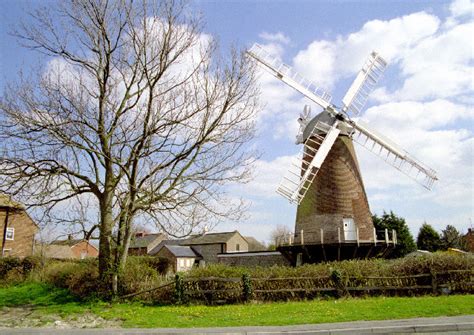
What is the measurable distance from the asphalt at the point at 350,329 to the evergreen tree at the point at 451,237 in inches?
1505

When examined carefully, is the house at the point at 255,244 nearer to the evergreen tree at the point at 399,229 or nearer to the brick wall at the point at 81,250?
the brick wall at the point at 81,250

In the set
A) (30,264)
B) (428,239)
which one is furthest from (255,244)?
(30,264)

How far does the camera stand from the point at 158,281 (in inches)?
673

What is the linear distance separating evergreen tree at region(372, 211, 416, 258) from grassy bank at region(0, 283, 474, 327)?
22996 mm

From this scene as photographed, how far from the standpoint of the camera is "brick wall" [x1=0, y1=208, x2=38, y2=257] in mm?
38550

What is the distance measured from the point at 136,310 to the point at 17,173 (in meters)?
7.04

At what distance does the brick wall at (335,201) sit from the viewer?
78.4 ft

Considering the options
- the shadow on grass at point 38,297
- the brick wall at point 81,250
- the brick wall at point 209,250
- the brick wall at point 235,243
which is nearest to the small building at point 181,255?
the brick wall at point 209,250

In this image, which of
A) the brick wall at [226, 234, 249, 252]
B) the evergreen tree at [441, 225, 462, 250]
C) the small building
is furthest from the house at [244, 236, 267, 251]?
the evergreen tree at [441, 225, 462, 250]

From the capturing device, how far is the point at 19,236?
40281 millimetres

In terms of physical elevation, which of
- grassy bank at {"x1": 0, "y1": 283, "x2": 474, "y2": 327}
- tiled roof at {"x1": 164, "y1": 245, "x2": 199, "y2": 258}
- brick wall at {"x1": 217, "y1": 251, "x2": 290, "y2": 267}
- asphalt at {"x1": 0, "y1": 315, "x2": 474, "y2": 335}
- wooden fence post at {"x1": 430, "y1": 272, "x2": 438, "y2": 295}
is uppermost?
tiled roof at {"x1": 164, "y1": 245, "x2": 199, "y2": 258}

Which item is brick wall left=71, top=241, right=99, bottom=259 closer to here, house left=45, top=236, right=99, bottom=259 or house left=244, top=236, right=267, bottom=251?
house left=45, top=236, right=99, bottom=259

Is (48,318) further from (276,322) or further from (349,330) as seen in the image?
(349,330)

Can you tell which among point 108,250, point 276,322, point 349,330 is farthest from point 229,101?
point 349,330
